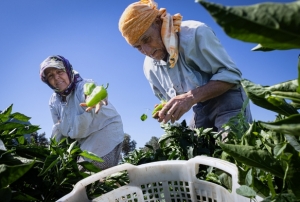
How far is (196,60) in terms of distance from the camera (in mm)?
1850

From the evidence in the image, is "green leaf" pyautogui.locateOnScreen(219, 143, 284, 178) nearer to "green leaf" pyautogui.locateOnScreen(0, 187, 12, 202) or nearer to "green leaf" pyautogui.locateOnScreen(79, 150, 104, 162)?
"green leaf" pyautogui.locateOnScreen(0, 187, 12, 202)

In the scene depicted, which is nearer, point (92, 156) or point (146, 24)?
point (92, 156)

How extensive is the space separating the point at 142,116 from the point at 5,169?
56.9 inches

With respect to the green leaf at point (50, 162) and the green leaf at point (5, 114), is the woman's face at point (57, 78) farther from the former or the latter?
the green leaf at point (50, 162)

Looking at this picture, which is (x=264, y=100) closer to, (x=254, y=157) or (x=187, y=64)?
(x=254, y=157)

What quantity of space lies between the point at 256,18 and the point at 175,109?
136 cm

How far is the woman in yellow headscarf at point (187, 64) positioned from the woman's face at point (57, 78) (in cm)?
102

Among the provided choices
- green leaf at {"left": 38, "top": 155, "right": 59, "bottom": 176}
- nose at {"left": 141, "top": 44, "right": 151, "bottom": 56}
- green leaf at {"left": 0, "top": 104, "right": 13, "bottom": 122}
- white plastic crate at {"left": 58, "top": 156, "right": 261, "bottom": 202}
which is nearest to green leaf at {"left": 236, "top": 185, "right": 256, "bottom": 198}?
white plastic crate at {"left": 58, "top": 156, "right": 261, "bottom": 202}

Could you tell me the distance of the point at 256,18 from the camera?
0.66 feet

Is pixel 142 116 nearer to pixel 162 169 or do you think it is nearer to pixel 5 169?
pixel 162 169

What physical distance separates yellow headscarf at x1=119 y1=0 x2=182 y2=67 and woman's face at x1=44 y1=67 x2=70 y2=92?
101cm

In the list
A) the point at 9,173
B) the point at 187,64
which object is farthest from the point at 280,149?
the point at 187,64

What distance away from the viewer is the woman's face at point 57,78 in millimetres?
2848

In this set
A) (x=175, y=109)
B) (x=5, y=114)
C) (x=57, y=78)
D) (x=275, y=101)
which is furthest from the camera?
(x=57, y=78)
